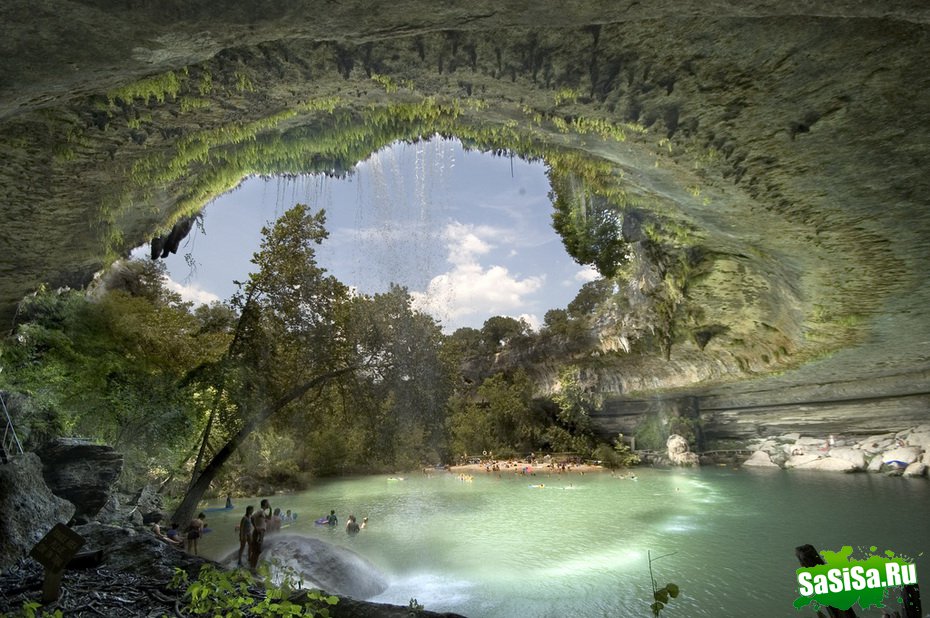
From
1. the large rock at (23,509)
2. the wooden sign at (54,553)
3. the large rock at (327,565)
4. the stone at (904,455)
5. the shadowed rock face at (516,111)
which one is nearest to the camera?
the shadowed rock face at (516,111)

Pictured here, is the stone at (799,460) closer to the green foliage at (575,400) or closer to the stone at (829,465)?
the stone at (829,465)

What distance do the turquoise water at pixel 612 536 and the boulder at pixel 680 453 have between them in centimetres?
315

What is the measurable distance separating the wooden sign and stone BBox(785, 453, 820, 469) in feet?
80.0

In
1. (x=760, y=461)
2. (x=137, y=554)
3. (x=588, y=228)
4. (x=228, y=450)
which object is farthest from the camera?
(x=760, y=461)

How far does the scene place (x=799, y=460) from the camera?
67.4ft

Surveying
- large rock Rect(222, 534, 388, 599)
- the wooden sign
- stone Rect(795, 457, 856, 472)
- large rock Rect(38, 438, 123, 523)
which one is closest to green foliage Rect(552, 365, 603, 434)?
stone Rect(795, 457, 856, 472)

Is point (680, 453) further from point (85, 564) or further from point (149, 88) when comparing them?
point (149, 88)

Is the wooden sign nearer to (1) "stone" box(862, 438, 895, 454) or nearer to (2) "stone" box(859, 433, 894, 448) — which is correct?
(1) "stone" box(862, 438, 895, 454)

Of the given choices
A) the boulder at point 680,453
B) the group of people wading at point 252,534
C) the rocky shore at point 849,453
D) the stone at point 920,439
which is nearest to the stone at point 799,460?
the rocky shore at point 849,453

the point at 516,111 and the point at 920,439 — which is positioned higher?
the point at 516,111

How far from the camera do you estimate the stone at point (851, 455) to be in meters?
18.4

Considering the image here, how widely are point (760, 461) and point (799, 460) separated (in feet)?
5.59

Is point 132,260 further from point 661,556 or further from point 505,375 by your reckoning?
point 505,375

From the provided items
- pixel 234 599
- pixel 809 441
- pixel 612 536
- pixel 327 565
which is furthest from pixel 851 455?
pixel 234 599
